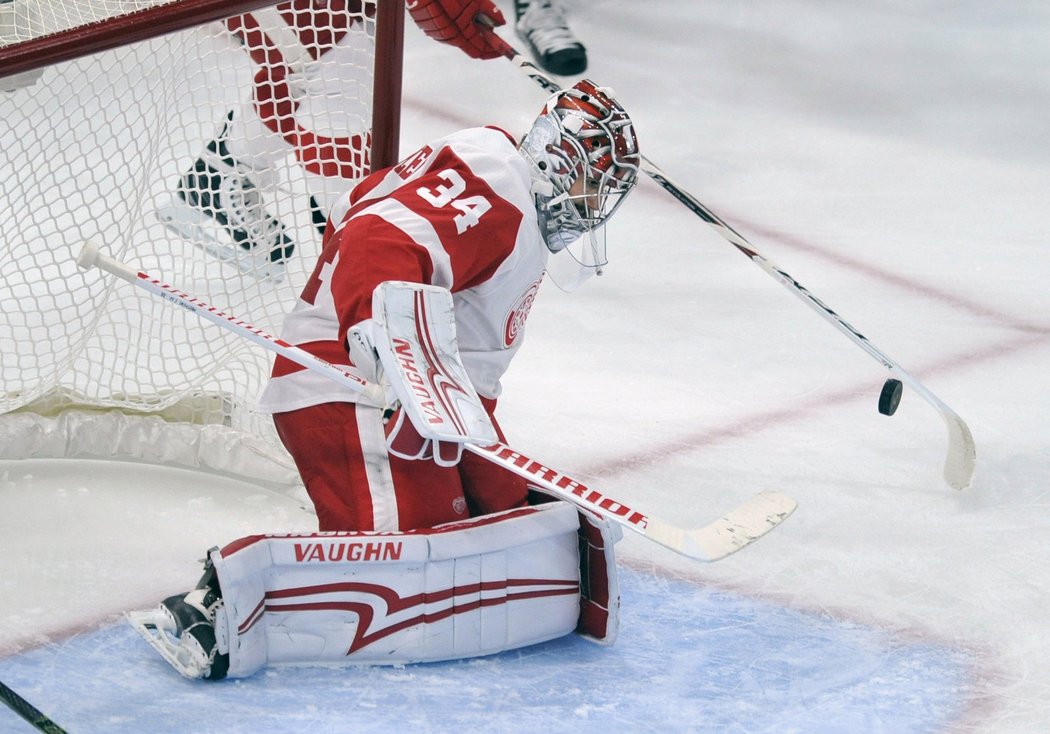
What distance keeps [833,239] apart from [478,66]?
157 cm

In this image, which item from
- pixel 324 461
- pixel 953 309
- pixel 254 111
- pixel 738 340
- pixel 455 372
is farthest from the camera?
pixel 953 309

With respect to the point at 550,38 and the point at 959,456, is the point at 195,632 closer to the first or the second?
the point at 959,456

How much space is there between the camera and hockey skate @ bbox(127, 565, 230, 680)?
5.89 ft

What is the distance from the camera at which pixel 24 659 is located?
1873 millimetres

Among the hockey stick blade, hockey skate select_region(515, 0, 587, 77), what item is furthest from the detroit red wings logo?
hockey skate select_region(515, 0, 587, 77)

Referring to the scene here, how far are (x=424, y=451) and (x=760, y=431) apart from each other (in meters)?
1.23

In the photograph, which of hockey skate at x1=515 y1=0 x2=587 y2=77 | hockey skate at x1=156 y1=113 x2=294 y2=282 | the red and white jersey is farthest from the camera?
hockey skate at x1=515 y1=0 x2=587 y2=77

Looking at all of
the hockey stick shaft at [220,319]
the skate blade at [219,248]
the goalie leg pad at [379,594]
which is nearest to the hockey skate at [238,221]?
the skate blade at [219,248]

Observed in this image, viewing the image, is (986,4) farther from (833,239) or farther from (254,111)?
(254,111)

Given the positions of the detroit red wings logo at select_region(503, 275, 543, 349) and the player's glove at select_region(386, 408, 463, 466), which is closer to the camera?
the player's glove at select_region(386, 408, 463, 466)

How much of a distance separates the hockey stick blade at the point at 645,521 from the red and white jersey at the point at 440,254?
9.9 inches

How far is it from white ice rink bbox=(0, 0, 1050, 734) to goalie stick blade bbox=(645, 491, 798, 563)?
228 mm

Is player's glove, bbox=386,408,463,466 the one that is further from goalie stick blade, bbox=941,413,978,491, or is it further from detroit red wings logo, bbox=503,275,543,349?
goalie stick blade, bbox=941,413,978,491

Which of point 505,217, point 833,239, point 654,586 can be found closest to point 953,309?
point 833,239
